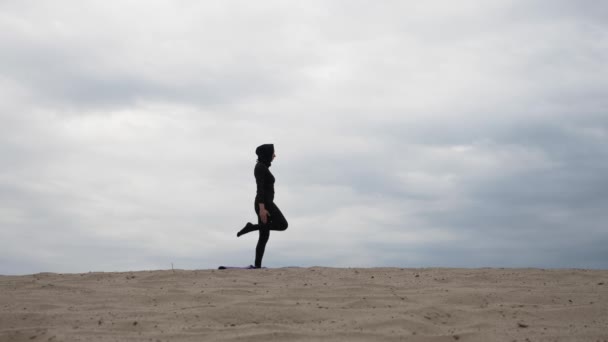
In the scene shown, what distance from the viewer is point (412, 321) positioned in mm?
5777

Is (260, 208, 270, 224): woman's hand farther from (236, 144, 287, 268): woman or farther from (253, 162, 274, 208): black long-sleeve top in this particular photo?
(253, 162, 274, 208): black long-sleeve top

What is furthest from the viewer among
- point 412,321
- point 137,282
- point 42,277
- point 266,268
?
point 266,268

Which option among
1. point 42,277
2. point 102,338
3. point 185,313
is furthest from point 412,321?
point 42,277

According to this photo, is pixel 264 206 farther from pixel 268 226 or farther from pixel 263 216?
pixel 268 226

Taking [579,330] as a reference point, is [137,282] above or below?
above

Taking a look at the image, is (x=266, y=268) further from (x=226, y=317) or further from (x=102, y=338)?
(x=102, y=338)

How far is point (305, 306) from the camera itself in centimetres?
635

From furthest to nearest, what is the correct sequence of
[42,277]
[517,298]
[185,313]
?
1. [42,277]
2. [517,298]
3. [185,313]

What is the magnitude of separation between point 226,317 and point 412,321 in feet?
5.45

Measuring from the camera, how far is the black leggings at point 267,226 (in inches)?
392

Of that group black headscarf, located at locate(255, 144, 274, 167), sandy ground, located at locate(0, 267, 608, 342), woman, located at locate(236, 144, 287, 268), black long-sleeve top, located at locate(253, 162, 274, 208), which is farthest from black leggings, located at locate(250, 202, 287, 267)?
sandy ground, located at locate(0, 267, 608, 342)

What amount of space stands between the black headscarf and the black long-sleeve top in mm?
82

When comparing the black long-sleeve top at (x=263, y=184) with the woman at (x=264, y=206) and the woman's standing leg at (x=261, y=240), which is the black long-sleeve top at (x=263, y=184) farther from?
the woman's standing leg at (x=261, y=240)

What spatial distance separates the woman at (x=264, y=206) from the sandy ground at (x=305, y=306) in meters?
1.29
